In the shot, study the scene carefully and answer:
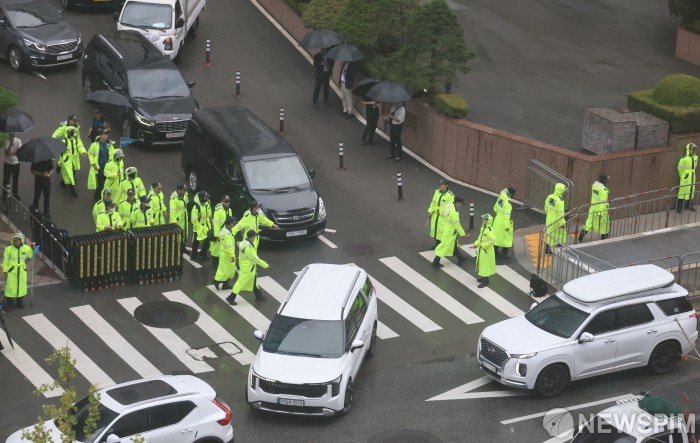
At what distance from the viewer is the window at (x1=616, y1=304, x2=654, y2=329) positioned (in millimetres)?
22938

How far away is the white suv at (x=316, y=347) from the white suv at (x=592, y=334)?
2.39 metres

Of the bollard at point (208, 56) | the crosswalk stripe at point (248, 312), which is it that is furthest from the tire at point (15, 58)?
the crosswalk stripe at point (248, 312)

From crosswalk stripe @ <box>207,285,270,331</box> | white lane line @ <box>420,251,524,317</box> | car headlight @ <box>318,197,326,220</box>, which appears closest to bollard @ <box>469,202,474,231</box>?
white lane line @ <box>420,251,524,317</box>

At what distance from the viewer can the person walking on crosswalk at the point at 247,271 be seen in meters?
25.7

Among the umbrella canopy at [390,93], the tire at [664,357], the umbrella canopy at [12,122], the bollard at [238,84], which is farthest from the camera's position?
the bollard at [238,84]

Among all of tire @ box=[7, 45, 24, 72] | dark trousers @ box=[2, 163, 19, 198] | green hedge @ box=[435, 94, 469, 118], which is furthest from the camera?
tire @ box=[7, 45, 24, 72]

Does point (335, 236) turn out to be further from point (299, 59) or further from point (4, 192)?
point (299, 59)

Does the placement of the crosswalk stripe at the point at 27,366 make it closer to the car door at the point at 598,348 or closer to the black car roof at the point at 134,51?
the car door at the point at 598,348

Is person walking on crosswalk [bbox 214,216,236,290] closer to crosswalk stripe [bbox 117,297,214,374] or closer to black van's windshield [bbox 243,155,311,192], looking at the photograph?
crosswalk stripe [bbox 117,297,214,374]

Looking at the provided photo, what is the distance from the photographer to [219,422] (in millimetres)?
19812

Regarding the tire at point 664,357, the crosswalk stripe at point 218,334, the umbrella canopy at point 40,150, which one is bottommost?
the crosswalk stripe at point 218,334

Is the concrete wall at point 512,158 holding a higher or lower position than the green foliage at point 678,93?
lower

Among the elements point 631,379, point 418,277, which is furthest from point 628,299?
point 418,277

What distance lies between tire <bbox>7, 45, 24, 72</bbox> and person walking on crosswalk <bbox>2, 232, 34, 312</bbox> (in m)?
13.0
